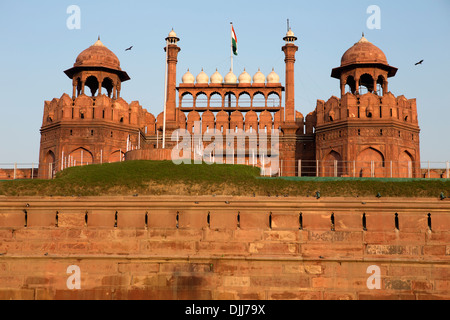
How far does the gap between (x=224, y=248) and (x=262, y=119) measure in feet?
68.3

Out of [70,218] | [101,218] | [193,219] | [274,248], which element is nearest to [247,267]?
[274,248]

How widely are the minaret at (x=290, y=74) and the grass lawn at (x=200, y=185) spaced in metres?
14.5

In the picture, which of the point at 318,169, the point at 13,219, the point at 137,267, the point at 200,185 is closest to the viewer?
the point at 137,267

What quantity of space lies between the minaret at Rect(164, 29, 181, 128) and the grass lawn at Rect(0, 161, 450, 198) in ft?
49.6

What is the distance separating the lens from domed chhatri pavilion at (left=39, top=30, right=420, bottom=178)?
1275 inches

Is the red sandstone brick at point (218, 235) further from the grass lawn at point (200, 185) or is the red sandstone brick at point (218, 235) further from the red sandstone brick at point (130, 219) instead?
the grass lawn at point (200, 185)

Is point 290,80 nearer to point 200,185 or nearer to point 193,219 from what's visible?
point 200,185

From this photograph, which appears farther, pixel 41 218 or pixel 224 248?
pixel 41 218

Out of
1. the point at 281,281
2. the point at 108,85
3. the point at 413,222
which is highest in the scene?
the point at 108,85

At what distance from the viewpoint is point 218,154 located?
3634cm

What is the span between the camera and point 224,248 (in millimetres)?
17625

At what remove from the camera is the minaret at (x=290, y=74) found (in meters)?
37.4
